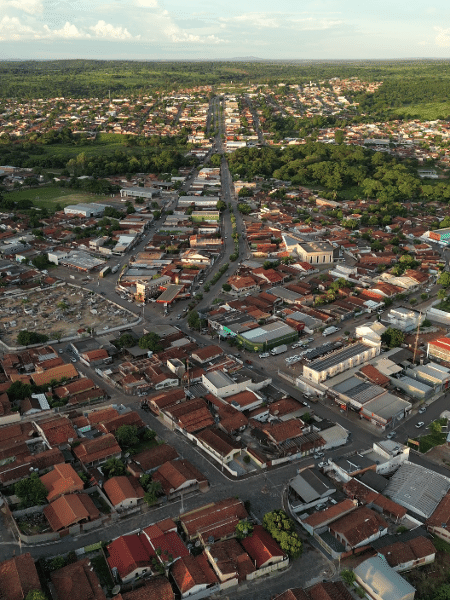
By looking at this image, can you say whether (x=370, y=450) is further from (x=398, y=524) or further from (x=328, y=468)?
(x=398, y=524)

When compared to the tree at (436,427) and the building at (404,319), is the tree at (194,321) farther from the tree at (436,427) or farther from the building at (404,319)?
the tree at (436,427)

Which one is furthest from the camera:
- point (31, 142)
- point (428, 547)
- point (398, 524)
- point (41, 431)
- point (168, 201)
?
point (31, 142)

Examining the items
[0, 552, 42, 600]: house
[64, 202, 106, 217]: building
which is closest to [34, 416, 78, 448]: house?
[0, 552, 42, 600]: house

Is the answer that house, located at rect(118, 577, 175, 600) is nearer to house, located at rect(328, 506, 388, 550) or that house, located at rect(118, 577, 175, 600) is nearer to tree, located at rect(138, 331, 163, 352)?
house, located at rect(328, 506, 388, 550)

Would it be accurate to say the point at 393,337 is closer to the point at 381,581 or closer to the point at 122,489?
the point at 381,581

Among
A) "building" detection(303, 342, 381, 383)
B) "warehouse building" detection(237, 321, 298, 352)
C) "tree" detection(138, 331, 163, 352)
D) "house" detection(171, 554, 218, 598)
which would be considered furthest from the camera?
"warehouse building" detection(237, 321, 298, 352)

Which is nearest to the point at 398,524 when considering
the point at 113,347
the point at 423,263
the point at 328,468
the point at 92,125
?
the point at 328,468
